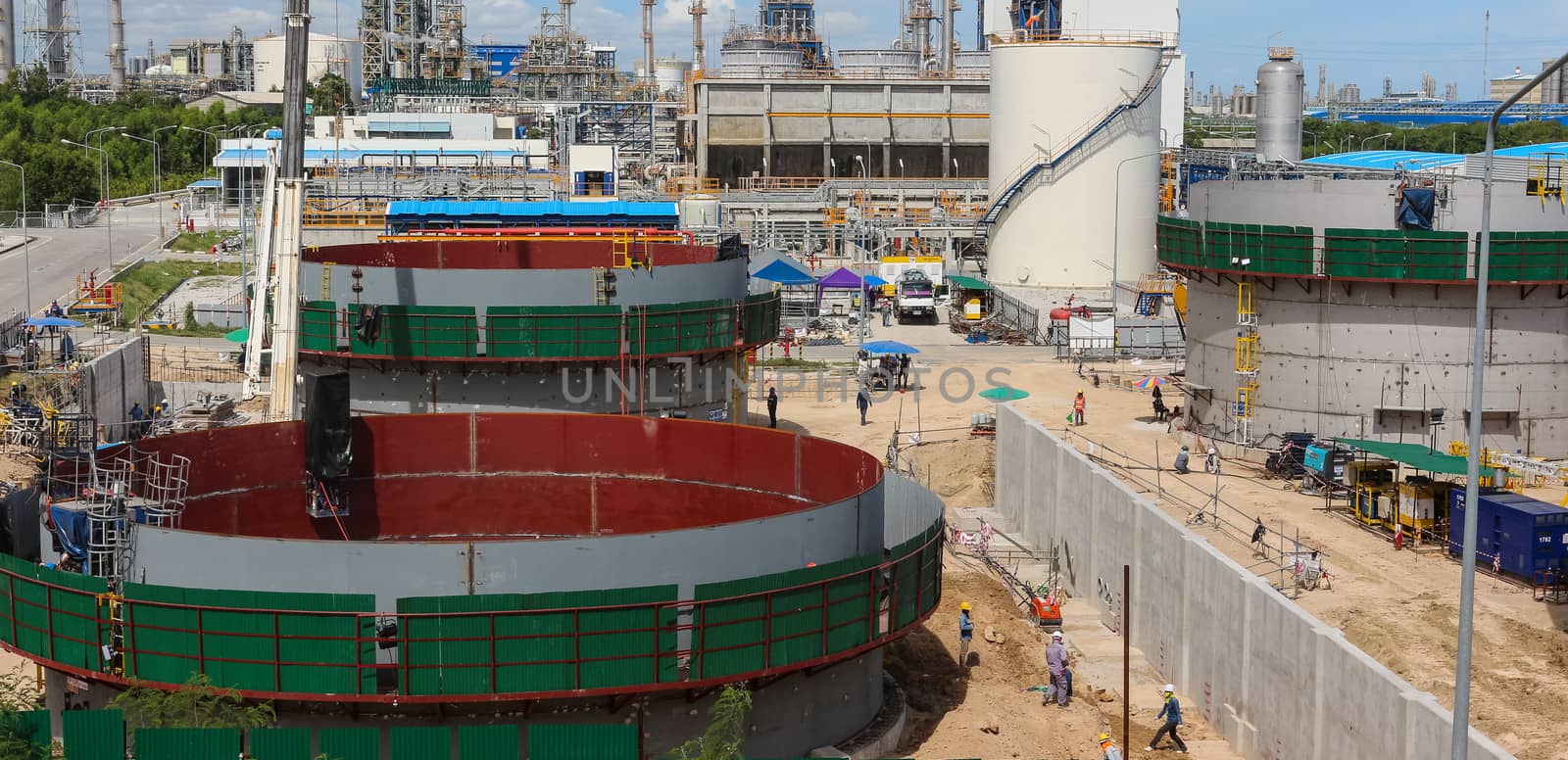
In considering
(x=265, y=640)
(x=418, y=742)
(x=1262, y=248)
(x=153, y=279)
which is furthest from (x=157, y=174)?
(x=418, y=742)

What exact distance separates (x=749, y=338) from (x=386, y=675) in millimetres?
21677

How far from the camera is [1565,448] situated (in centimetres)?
3947

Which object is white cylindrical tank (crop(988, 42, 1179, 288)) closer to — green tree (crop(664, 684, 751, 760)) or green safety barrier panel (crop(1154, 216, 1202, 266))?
green safety barrier panel (crop(1154, 216, 1202, 266))

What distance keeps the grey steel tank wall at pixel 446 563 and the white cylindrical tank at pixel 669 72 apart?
130 m

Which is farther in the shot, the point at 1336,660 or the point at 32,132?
the point at 32,132

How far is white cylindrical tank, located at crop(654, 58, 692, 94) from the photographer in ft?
510

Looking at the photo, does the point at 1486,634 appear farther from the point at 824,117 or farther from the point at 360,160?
the point at 824,117

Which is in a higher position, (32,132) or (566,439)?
(32,132)

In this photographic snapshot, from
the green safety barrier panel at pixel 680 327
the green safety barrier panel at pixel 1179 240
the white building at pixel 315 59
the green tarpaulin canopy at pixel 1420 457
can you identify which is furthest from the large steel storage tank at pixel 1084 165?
the white building at pixel 315 59

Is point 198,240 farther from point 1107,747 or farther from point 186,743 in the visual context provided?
point 186,743

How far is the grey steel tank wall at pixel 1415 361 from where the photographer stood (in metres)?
38.7

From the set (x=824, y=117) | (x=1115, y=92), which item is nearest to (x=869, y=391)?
(x=1115, y=92)

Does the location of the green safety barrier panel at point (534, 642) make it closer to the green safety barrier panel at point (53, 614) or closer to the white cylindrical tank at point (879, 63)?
the green safety barrier panel at point (53, 614)

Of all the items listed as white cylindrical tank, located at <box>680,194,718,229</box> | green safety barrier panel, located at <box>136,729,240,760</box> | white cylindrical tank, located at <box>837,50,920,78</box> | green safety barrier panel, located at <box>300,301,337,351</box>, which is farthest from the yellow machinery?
white cylindrical tank, located at <box>837,50,920,78</box>
